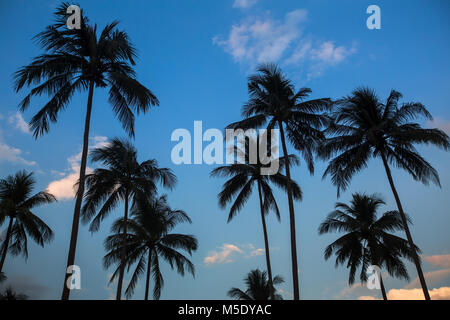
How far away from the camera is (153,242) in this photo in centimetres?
2461

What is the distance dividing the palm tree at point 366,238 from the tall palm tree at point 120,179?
1416 centimetres

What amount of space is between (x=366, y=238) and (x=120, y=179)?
63.0 ft

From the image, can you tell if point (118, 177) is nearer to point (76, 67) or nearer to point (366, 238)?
point (76, 67)

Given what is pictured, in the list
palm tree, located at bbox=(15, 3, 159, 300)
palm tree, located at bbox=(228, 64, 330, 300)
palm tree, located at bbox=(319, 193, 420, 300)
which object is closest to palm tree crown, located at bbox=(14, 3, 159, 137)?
palm tree, located at bbox=(15, 3, 159, 300)

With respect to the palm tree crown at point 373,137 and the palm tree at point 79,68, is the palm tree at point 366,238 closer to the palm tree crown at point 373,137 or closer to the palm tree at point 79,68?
the palm tree crown at point 373,137

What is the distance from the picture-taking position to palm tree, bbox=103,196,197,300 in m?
23.7

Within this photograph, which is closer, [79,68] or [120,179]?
[79,68]

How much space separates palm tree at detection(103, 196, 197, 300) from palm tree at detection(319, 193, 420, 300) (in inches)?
445

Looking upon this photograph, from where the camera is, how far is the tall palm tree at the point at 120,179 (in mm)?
18625

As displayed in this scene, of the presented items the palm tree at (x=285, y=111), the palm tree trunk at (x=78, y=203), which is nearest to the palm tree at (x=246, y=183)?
the palm tree at (x=285, y=111)

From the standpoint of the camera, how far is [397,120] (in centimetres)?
1722

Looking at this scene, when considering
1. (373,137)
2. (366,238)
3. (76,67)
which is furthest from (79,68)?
(366,238)
